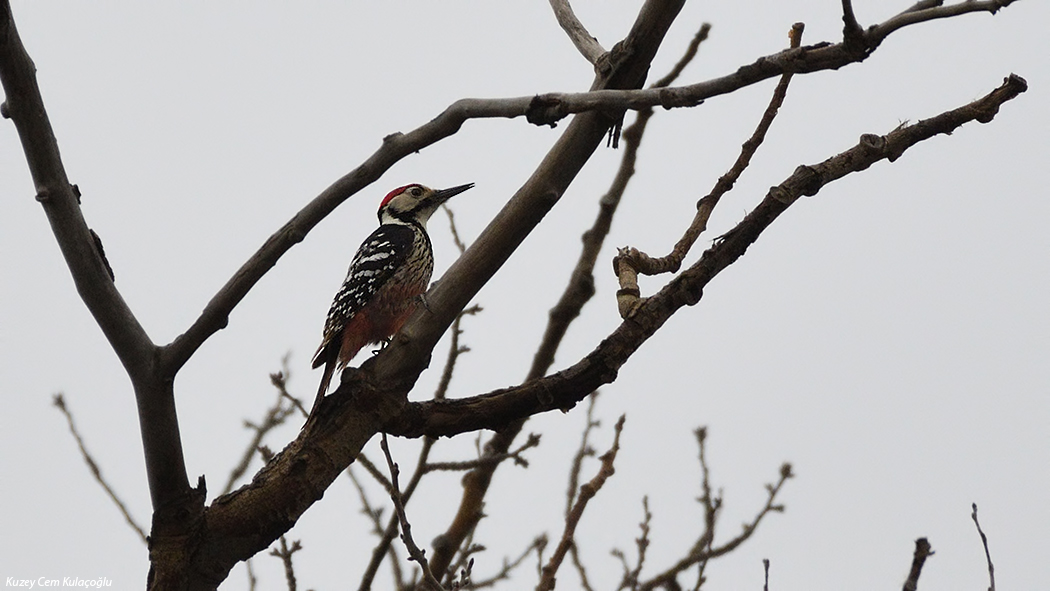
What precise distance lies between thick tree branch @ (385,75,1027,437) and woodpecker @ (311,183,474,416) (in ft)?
5.12

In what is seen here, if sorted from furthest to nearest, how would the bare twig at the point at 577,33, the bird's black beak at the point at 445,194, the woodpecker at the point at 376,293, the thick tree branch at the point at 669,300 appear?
the bird's black beak at the point at 445,194 < the woodpecker at the point at 376,293 < the bare twig at the point at 577,33 < the thick tree branch at the point at 669,300

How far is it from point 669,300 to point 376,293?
2.39 meters

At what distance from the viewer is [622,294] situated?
329 centimetres

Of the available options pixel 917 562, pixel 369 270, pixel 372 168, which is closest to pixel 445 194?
pixel 369 270

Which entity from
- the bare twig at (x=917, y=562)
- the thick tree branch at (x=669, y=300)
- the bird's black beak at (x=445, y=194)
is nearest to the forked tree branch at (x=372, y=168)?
the thick tree branch at (x=669, y=300)

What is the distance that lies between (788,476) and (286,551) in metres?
1.93

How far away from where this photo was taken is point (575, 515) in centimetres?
380

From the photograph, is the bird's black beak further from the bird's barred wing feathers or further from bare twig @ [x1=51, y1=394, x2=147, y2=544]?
bare twig @ [x1=51, y1=394, x2=147, y2=544]

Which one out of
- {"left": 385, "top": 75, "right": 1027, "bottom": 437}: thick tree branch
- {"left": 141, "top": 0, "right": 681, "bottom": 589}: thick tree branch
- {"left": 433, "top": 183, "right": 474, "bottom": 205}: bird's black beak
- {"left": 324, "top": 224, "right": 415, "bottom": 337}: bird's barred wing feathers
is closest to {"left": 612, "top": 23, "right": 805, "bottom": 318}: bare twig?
{"left": 385, "top": 75, "right": 1027, "bottom": 437}: thick tree branch

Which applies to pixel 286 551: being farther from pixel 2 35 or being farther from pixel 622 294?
pixel 2 35

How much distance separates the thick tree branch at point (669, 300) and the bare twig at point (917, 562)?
1.28 m

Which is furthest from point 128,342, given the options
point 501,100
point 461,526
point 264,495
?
point 461,526

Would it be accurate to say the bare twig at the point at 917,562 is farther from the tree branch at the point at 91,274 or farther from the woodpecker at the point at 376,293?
the woodpecker at the point at 376,293

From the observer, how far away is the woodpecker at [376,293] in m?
5.14
